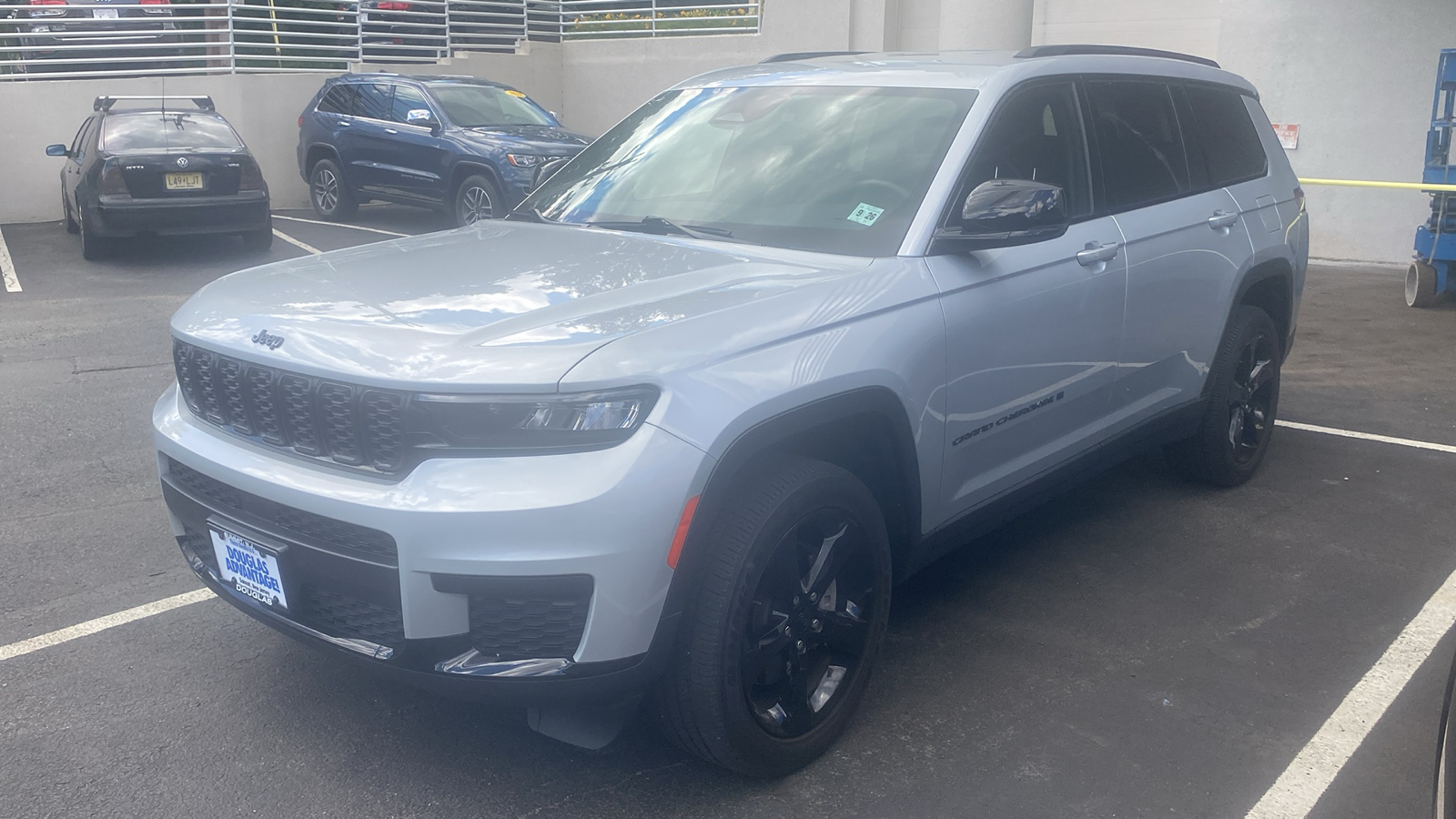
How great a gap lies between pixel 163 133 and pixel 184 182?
63 cm

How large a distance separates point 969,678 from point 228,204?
10182 mm

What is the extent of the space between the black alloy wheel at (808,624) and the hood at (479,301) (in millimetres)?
655

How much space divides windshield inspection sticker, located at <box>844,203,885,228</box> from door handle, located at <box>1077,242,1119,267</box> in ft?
2.69

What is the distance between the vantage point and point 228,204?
1184 cm

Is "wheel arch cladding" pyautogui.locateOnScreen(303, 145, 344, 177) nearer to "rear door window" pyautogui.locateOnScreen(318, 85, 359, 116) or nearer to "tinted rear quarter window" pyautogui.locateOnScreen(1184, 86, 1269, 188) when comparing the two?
"rear door window" pyautogui.locateOnScreen(318, 85, 359, 116)

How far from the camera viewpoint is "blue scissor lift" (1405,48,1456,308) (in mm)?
10180

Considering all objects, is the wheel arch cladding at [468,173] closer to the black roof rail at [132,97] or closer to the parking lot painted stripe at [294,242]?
the parking lot painted stripe at [294,242]

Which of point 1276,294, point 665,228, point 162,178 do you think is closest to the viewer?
point 665,228

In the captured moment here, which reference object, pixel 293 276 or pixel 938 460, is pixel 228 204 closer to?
pixel 293 276

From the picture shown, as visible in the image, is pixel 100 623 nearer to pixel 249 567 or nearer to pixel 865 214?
pixel 249 567

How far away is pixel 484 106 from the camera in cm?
1398

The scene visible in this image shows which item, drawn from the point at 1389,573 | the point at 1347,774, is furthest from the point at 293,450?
the point at 1389,573

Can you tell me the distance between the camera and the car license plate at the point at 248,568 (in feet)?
9.87

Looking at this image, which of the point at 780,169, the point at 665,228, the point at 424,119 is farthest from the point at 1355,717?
the point at 424,119
